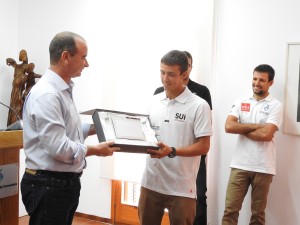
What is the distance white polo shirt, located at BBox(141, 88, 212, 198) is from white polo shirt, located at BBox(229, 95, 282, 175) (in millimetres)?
1200

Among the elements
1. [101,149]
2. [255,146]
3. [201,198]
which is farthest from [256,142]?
[101,149]

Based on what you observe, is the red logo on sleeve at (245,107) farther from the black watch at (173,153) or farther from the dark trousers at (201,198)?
the black watch at (173,153)

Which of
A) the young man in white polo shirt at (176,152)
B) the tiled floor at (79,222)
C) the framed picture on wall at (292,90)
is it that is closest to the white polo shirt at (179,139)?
the young man in white polo shirt at (176,152)

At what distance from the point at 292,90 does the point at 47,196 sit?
7.91ft

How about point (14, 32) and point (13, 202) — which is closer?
point (13, 202)

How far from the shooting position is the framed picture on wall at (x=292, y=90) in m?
3.16

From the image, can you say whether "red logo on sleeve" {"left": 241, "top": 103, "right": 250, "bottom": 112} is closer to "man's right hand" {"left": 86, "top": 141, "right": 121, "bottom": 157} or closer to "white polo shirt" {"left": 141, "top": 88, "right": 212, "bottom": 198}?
"white polo shirt" {"left": 141, "top": 88, "right": 212, "bottom": 198}

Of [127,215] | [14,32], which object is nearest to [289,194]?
[127,215]

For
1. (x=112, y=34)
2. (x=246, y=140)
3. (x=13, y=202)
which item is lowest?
(x=13, y=202)

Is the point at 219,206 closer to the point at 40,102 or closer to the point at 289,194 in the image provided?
the point at 289,194

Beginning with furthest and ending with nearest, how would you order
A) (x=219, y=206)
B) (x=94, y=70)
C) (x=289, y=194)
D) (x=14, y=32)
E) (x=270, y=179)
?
1. (x=14, y=32)
2. (x=94, y=70)
3. (x=219, y=206)
4. (x=289, y=194)
5. (x=270, y=179)

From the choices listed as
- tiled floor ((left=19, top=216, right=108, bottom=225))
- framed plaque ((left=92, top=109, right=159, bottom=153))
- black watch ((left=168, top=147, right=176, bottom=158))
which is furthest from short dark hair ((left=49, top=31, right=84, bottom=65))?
tiled floor ((left=19, top=216, right=108, bottom=225))

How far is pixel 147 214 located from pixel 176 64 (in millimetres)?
859

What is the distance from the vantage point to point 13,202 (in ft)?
5.91
